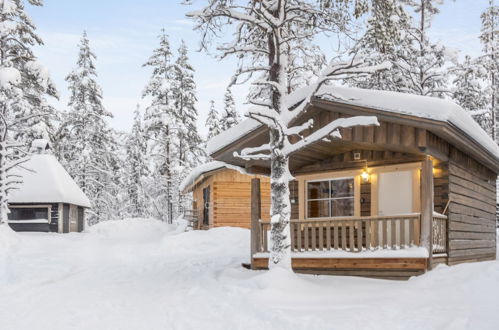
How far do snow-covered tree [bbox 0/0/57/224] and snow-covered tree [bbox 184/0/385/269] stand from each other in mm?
12387

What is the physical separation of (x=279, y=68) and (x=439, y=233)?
16.5 ft

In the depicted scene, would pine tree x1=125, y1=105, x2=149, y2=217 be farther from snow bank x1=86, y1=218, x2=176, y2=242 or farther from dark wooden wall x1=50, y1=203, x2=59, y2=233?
dark wooden wall x1=50, y1=203, x2=59, y2=233

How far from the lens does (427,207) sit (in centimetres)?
1009

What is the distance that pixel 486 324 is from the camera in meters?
6.41

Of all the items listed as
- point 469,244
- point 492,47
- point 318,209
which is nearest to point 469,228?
point 469,244

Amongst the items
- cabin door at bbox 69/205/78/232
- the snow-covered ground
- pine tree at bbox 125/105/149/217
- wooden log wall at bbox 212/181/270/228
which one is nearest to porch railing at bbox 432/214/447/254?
the snow-covered ground

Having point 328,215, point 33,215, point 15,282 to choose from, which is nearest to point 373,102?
point 328,215

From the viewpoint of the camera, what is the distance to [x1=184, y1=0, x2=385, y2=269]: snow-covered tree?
10.1 m

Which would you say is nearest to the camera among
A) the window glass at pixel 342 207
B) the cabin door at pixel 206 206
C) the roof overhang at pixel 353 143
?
the roof overhang at pixel 353 143

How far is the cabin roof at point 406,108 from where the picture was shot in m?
9.70

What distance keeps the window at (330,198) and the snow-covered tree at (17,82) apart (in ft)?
40.6

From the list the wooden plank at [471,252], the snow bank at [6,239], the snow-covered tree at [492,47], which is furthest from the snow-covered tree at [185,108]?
the wooden plank at [471,252]

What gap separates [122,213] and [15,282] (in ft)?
125

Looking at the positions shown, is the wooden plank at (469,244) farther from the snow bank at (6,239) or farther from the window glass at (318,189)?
the snow bank at (6,239)
